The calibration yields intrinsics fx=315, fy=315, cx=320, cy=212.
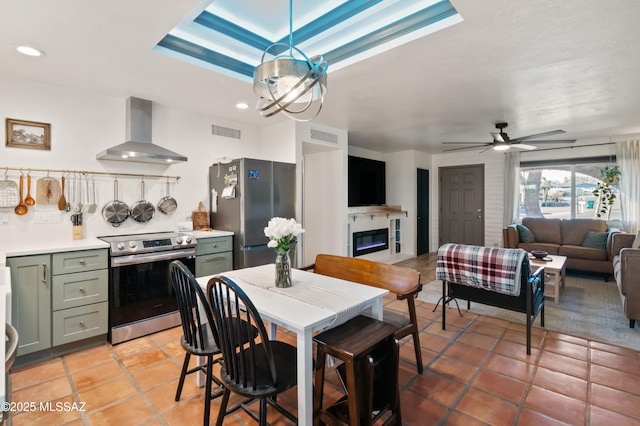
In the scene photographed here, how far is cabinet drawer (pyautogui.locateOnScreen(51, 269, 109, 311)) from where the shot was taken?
2.51 meters

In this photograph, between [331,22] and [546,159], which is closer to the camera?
[331,22]

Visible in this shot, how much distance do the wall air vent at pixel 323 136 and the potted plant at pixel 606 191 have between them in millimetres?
4700

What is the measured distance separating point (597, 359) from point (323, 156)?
395 cm

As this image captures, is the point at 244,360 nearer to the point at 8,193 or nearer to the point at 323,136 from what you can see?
the point at 8,193

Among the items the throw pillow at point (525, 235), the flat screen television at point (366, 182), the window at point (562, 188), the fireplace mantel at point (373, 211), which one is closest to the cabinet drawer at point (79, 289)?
the fireplace mantel at point (373, 211)

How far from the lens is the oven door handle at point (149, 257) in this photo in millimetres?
2703

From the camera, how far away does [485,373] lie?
2.27m

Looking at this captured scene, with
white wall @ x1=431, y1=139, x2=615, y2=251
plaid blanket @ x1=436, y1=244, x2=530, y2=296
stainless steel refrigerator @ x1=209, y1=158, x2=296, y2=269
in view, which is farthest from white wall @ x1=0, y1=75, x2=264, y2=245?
white wall @ x1=431, y1=139, x2=615, y2=251

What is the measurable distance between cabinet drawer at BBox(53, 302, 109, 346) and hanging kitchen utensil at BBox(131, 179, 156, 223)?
100 centimetres

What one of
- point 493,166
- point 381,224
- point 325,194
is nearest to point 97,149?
point 325,194

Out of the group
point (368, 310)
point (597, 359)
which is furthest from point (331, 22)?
point (597, 359)

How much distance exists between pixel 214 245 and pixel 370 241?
133 inches

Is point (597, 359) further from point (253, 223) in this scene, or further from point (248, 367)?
point (253, 223)

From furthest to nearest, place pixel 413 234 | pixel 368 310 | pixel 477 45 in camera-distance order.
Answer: pixel 413 234 → pixel 477 45 → pixel 368 310
